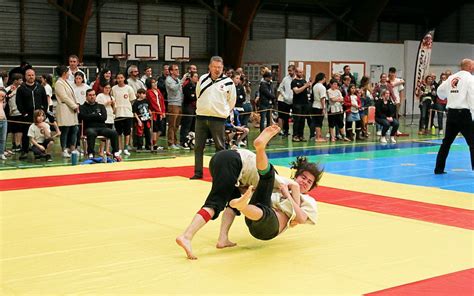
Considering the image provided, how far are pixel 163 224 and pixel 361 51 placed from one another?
19735 millimetres

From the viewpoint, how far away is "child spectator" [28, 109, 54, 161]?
38.3 feet

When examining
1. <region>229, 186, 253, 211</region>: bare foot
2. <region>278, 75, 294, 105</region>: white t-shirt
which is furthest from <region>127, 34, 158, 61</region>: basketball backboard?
<region>229, 186, 253, 211</region>: bare foot

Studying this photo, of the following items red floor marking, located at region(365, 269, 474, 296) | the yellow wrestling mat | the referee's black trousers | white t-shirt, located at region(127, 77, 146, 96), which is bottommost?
the yellow wrestling mat

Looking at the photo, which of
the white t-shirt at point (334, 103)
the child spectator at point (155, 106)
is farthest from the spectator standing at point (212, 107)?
the white t-shirt at point (334, 103)

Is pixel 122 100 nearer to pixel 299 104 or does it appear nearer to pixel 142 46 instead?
pixel 299 104

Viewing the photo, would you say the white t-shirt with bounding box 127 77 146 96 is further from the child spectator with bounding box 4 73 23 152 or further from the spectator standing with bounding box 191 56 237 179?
the spectator standing with bounding box 191 56 237 179

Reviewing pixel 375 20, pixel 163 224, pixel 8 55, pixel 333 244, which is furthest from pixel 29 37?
pixel 333 244

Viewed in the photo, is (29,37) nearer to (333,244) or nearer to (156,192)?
(156,192)

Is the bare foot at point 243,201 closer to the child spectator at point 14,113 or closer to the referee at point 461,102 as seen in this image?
the referee at point 461,102

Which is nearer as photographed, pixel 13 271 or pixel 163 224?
pixel 13 271

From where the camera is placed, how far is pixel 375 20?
26.5m

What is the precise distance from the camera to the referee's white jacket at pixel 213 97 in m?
8.79

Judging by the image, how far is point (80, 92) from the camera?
12.3 m

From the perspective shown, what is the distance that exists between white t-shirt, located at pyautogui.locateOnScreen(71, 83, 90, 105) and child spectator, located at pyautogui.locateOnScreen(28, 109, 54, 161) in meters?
0.74
